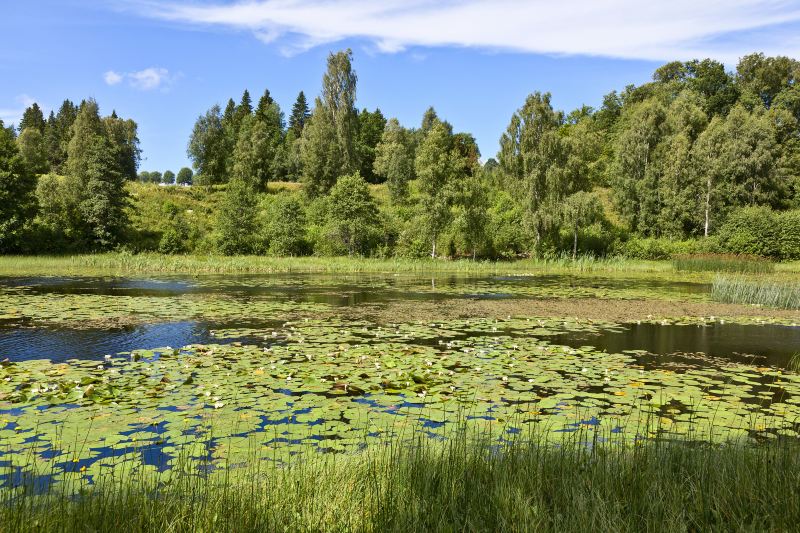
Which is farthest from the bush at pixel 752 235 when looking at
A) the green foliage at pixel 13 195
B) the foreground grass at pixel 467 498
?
the green foliage at pixel 13 195

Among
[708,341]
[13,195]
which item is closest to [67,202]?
[13,195]

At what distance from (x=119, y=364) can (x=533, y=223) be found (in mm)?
44123

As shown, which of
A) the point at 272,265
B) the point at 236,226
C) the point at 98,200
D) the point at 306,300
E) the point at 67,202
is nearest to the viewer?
the point at 306,300

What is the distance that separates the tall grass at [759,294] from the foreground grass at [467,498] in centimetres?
1922

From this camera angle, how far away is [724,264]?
4075cm

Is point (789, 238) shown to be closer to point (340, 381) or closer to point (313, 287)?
point (313, 287)

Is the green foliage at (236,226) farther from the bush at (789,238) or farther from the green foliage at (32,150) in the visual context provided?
the bush at (789,238)

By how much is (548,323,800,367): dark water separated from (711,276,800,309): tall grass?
5.61 m

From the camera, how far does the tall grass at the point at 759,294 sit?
2105 centimetres

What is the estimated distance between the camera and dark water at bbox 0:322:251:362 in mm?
11391

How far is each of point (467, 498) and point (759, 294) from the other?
74.2 feet

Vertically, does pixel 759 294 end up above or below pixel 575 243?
below

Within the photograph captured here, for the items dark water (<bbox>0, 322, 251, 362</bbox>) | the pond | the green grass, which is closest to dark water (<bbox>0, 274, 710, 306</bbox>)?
the pond

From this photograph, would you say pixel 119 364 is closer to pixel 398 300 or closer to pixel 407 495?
pixel 407 495
